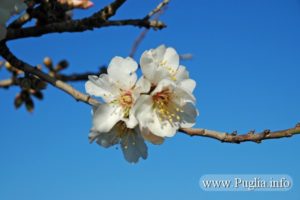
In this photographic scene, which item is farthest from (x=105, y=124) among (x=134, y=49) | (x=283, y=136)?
(x=134, y=49)

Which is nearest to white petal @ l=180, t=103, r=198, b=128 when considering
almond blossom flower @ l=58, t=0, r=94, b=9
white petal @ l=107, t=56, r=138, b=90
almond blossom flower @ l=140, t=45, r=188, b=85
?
almond blossom flower @ l=140, t=45, r=188, b=85

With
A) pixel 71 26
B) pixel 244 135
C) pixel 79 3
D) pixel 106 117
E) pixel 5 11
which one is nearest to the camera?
pixel 244 135

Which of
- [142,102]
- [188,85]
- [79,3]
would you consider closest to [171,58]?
[188,85]

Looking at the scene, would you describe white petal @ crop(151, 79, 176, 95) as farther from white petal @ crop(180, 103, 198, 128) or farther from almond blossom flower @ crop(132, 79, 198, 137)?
white petal @ crop(180, 103, 198, 128)

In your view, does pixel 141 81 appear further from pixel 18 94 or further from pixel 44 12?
pixel 18 94

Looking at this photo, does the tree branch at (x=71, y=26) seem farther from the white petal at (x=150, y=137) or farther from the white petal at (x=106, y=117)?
the white petal at (x=150, y=137)

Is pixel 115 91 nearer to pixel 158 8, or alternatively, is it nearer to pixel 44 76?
pixel 44 76

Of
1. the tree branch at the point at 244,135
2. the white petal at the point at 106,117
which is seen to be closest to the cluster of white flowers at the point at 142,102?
the white petal at the point at 106,117
